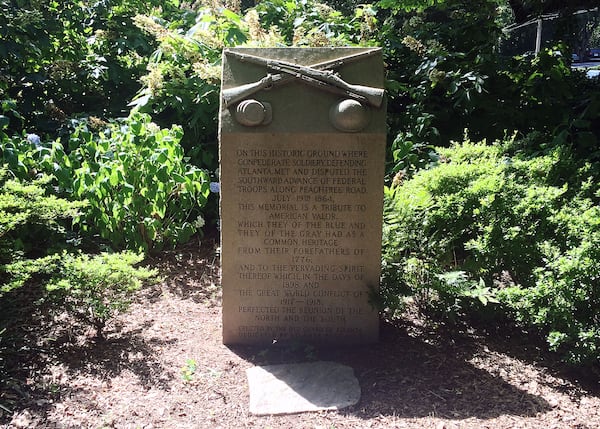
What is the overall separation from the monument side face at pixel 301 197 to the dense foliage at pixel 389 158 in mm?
330

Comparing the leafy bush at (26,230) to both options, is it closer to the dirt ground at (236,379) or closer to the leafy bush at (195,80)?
the dirt ground at (236,379)

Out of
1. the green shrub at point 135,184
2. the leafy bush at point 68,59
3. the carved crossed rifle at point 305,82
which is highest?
the leafy bush at point 68,59

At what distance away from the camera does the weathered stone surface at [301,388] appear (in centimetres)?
302

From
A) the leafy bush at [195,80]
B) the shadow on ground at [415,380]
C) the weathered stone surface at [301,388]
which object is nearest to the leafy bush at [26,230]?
the shadow on ground at [415,380]

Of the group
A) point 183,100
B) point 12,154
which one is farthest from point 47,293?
point 183,100

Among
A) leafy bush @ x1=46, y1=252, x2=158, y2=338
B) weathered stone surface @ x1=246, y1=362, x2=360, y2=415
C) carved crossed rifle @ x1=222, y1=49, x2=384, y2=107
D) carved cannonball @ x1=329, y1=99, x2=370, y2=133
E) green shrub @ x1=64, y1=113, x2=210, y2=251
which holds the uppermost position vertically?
carved crossed rifle @ x1=222, y1=49, x2=384, y2=107

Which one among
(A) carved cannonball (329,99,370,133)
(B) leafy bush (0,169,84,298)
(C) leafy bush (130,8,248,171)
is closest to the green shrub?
(B) leafy bush (0,169,84,298)

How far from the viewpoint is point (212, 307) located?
4285mm

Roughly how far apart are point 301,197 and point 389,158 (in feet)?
8.75

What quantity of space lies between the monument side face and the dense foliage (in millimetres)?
330

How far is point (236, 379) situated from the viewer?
10.8ft

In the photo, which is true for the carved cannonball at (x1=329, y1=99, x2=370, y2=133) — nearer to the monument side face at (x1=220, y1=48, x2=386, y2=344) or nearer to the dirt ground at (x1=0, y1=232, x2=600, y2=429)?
the monument side face at (x1=220, y1=48, x2=386, y2=344)

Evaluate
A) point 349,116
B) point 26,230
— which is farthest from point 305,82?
point 26,230

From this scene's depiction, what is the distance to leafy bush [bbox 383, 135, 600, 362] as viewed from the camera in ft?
10.3
